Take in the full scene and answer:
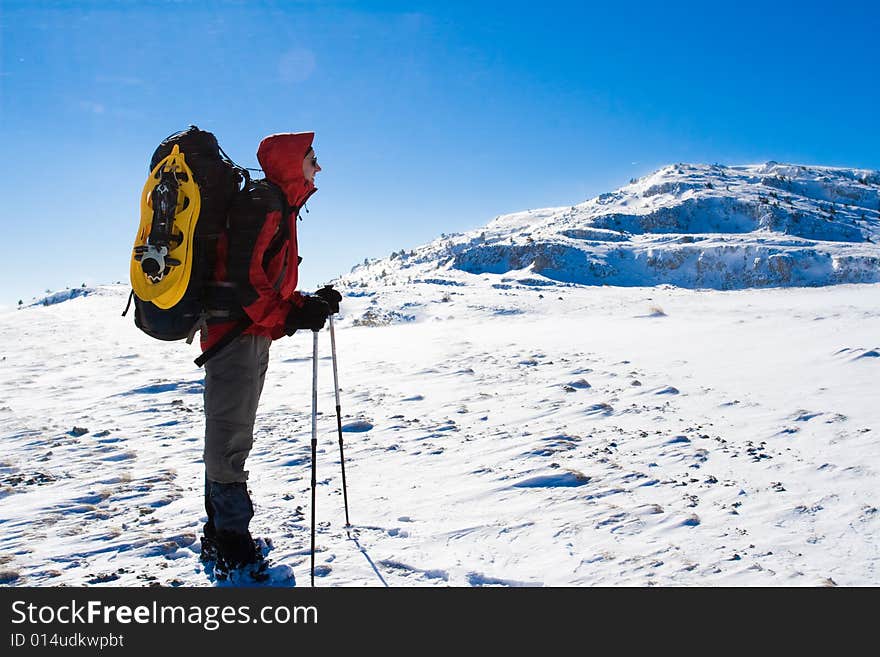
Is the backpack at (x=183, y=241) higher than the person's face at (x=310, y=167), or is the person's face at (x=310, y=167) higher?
the person's face at (x=310, y=167)

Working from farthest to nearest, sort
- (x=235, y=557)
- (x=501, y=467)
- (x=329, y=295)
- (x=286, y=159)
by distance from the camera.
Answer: (x=501, y=467)
(x=329, y=295)
(x=286, y=159)
(x=235, y=557)

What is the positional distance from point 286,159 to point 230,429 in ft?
5.31

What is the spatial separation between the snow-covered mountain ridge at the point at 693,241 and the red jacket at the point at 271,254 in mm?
25465

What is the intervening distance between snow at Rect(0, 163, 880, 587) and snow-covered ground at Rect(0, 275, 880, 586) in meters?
0.02

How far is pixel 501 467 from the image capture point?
4410 millimetres

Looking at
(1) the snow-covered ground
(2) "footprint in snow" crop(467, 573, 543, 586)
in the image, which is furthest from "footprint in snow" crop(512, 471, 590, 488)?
(2) "footprint in snow" crop(467, 573, 543, 586)

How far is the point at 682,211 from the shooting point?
1844 inches

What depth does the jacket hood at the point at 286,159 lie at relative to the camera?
315cm

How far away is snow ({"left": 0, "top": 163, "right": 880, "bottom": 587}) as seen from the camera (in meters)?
2.99

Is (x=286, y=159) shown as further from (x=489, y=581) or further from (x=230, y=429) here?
(x=489, y=581)

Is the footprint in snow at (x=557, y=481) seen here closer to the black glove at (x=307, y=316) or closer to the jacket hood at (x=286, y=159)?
the black glove at (x=307, y=316)

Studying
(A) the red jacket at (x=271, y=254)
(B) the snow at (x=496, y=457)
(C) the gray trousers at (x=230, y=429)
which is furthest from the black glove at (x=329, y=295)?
(B) the snow at (x=496, y=457)

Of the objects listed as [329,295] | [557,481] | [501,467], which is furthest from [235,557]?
[557,481]

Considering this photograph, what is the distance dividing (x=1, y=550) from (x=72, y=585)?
0.76 metres
